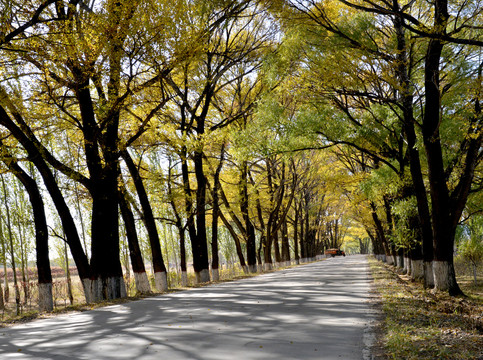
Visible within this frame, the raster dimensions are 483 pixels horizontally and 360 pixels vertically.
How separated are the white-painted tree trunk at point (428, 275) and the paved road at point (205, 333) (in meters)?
4.49

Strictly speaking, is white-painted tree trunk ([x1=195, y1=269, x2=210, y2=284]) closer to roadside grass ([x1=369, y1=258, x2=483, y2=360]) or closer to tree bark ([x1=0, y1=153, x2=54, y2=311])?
tree bark ([x1=0, y1=153, x2=54, y2=311])

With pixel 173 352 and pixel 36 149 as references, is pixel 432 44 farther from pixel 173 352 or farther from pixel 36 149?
pixel 36 149

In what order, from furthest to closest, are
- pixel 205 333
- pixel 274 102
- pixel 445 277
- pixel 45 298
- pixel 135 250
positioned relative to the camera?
A: pixel 135 250
pixel 274 102
pixel 45 298
pixel 445 277
pixel 205 333

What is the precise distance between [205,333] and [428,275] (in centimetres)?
901

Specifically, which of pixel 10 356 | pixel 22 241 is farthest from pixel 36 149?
pixel 22 241

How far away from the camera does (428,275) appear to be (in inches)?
488

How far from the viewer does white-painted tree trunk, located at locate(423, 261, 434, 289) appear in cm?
1235

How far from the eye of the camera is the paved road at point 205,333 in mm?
4688

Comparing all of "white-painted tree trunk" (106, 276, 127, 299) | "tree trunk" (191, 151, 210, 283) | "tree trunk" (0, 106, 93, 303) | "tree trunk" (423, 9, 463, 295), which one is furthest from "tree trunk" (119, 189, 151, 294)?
"tree trunk" (423, 9, 463, 295)

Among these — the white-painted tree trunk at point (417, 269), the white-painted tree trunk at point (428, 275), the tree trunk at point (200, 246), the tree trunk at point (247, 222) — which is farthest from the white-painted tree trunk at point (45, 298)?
the tree trunk at point (247, 222)

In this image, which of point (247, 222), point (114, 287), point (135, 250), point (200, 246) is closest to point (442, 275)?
point (114, 287)

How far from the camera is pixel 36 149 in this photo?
37.9 feet

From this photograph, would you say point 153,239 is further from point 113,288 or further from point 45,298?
point 45,298

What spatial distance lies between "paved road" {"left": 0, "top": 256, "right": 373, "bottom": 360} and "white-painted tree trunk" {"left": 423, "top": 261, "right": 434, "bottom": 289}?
4.49 m
